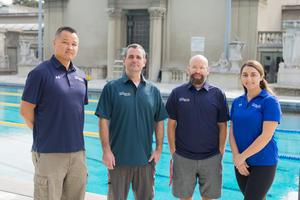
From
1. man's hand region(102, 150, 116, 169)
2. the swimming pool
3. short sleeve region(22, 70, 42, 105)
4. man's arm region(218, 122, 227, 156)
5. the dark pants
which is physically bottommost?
the swimming pool

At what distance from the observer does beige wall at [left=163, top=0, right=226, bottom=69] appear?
66.3ft

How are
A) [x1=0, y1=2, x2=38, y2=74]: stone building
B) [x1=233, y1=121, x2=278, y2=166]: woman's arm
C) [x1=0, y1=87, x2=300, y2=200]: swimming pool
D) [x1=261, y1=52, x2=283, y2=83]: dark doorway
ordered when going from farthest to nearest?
[x1=0, y1=2, x2=38, y2=74]: stone building < [x1=261, y1=52, x2=283, y2=83]: dark doorway < [x1=0, y1=87, x2=300, y2=200]: swimming pool < [x1=233, y1=121, x2=278, y2=166]: woman's arm

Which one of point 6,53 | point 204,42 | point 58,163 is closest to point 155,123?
point 58,163

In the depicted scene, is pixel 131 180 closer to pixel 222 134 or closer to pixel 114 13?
pixel 222 134

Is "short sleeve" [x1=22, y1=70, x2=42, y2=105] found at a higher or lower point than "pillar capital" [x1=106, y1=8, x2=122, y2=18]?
lower

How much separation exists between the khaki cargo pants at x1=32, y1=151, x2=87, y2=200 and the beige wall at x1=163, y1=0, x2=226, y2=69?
59.6 feet

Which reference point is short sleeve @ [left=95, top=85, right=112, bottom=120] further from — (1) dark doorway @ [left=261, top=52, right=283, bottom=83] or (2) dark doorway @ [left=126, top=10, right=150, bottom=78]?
(2) dark doorway @ [left=126, top=10, right=150, bottom=78]

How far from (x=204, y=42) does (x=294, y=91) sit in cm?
698

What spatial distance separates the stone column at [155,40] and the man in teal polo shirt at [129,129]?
17.8m

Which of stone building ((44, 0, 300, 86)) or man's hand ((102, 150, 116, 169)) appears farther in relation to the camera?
stone building ((44, 0, 300, 86))

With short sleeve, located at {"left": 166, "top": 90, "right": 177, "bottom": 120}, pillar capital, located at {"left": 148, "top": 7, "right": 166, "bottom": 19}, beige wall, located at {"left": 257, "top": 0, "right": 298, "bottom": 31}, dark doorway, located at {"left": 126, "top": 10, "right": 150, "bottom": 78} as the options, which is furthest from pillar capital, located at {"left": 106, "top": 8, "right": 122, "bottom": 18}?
short sleeve, located at {"left": 166, "top": 90, "right": 177, "bottom": 120}

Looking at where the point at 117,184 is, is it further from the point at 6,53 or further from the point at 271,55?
the point at 6,53

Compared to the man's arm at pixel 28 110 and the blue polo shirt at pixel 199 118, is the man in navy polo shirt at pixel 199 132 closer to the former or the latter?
the blue polo shirt at pixel 199 118

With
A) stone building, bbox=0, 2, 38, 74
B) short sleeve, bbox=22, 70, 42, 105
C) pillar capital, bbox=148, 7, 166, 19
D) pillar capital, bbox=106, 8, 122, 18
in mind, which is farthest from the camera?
stone building, bbox=0, 2, 38, 74
